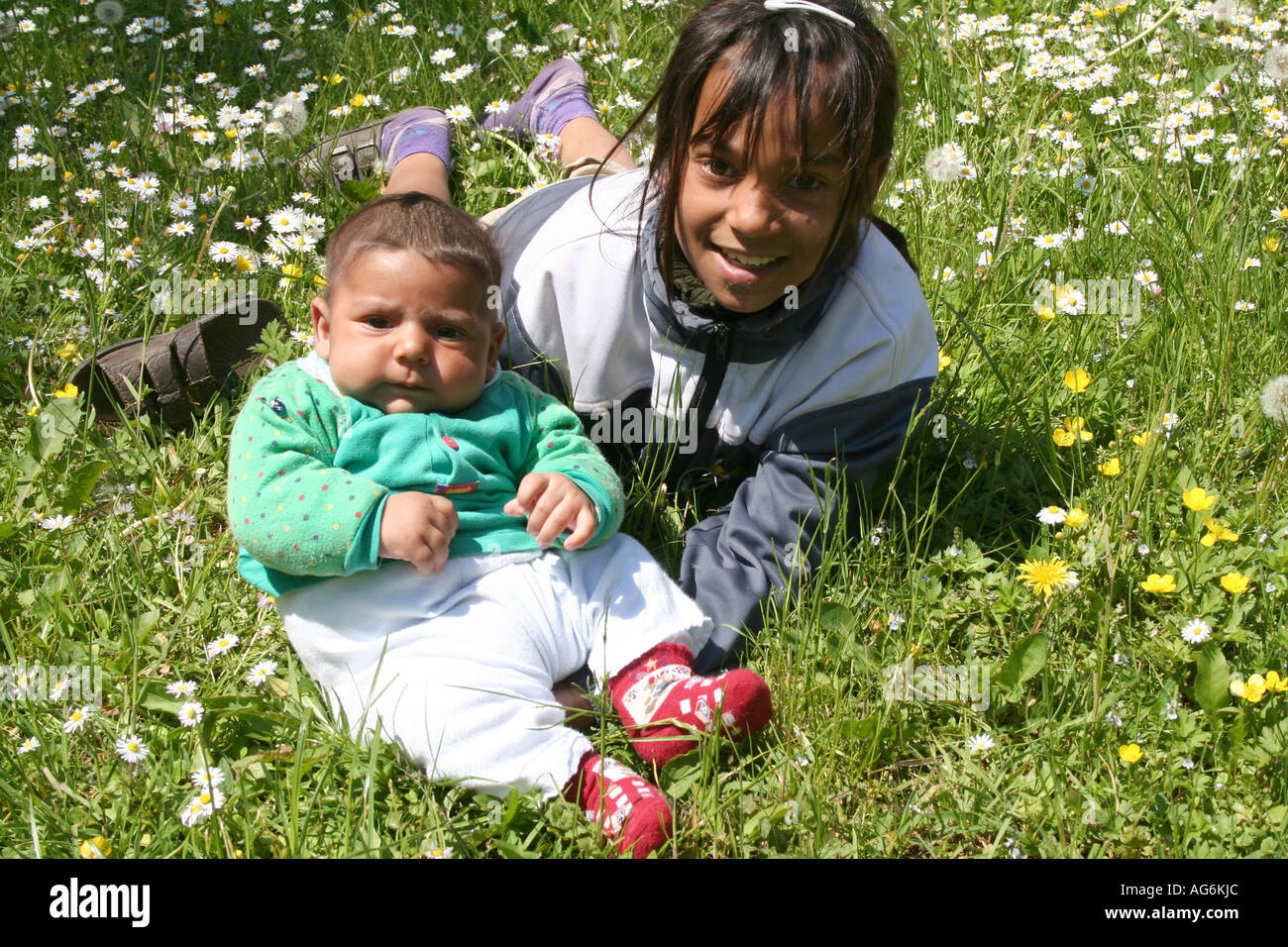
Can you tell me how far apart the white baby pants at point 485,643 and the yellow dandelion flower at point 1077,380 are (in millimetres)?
1085

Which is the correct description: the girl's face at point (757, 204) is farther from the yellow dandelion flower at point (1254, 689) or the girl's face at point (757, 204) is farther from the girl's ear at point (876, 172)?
the yellow dandelion flower at point (1254, 689)

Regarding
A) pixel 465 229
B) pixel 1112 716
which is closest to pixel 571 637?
pixel 465 229

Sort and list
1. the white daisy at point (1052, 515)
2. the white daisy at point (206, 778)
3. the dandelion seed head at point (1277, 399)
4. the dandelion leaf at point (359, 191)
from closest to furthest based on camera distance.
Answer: the white daisy at point (206, 778), the white daisy at point (1052, 515), the dandelion seed head at point (1277, 399), the dandelion leaf at point (359, 191)

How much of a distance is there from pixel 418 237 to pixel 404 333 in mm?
190

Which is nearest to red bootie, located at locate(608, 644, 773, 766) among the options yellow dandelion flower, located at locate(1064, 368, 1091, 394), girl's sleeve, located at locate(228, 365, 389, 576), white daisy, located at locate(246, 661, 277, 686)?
girl's sleeve, located at locate(228, 365, 389, 576)

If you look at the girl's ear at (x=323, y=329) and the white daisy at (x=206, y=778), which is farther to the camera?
the girl's ear at (x=323, y=329)

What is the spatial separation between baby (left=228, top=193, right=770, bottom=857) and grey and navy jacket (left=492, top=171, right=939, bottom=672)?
222mm

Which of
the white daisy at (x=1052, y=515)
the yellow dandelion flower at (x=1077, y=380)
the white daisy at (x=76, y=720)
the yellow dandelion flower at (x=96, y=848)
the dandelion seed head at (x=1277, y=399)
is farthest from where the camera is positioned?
the yellow dandelion flower at (x=1077, y=380)

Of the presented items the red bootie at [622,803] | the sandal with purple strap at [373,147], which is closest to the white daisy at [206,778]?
the red bootie at [622,803]

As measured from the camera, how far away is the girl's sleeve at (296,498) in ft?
6.49

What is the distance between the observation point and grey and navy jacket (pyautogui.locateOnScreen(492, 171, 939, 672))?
2.42 m

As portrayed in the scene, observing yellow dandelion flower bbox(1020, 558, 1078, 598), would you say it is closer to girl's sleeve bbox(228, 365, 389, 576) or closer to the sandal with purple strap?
girl's sleeve bbox(228, 365, 389, 576)

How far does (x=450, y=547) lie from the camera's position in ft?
6.99

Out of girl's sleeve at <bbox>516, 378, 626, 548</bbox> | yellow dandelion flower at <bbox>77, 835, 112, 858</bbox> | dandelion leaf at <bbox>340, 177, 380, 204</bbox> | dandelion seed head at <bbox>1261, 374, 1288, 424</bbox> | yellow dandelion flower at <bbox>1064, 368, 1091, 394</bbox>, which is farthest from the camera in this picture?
dandelion leaf at <bbox>340, 177, 380, 204</bbox>
